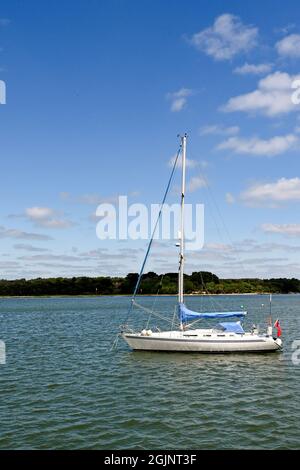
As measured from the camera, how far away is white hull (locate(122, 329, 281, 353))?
39.4 m

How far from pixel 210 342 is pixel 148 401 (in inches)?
568

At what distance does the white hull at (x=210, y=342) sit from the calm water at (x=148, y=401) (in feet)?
2.54

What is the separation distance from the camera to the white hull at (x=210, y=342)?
39.4 meters

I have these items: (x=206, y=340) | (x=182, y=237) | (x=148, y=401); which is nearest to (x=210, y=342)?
(x=206, y=340)

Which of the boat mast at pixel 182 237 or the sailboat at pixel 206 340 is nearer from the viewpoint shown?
the sailboat at pixel 206 340

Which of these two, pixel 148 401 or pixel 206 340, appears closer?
pixel 148 401

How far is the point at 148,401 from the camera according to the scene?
85.3 feet

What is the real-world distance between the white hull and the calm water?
774 millimetres
